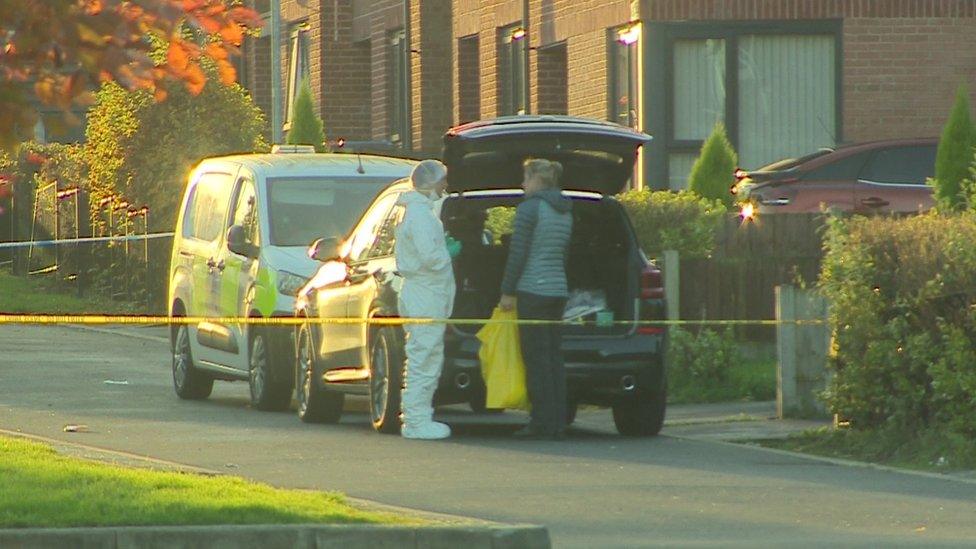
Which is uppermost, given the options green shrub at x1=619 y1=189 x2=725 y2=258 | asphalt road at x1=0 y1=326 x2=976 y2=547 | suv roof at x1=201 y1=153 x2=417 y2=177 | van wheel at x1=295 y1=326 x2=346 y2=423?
suv roof at x1=201 y1=153 x2=417 y2=177

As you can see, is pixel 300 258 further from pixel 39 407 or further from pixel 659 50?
pixel 659 50

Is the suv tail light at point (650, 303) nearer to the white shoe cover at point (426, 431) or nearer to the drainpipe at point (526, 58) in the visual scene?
the white shoe cover at point (426, 431)

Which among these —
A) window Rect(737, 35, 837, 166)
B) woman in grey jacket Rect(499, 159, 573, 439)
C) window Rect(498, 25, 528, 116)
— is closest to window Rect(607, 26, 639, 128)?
window Rect(737, 35, 837, 166)

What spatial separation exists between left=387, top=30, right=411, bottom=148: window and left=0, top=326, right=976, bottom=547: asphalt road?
18837mm

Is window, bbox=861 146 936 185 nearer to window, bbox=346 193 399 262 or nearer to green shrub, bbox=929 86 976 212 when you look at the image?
green shrub, bbox=929 86 976 212

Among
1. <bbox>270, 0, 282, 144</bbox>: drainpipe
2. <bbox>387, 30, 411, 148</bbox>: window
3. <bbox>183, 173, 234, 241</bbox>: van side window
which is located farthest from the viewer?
<bbox>387, 30, 411, 148</bbox>: window

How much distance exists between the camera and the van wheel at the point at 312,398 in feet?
53.8

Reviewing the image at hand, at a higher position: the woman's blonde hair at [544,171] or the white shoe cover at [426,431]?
the woman's blonde hair at [544,171]

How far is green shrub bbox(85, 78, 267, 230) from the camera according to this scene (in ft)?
108

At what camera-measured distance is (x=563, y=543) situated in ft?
32.5

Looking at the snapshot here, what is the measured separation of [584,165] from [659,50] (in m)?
12.5

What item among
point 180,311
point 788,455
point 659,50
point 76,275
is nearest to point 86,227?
point 76,275

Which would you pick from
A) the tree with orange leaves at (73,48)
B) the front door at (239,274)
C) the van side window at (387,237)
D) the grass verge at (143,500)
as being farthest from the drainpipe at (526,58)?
the tree with orange leaves at (73,48)

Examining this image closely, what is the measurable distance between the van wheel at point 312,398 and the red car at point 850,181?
834cm
